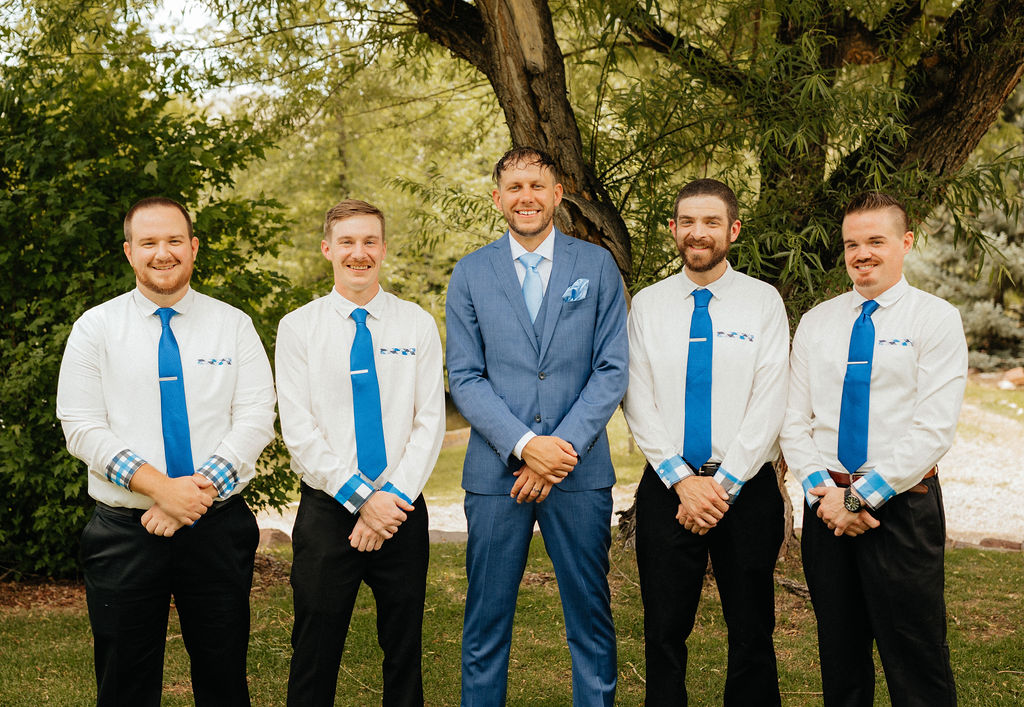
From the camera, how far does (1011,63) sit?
455cm

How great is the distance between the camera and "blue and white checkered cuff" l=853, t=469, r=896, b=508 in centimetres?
288

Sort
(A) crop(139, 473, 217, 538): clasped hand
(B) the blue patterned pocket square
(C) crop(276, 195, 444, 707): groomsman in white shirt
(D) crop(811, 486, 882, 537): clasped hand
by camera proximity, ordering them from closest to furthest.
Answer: (A) crop(139, 473, 217, 538): clasped hand, (D) crop(811, 486, 882, 537): clasped hand, (C) crop(276, 195, 444, 707): groomsman in white shirt, (B) the blue patterned pocket square

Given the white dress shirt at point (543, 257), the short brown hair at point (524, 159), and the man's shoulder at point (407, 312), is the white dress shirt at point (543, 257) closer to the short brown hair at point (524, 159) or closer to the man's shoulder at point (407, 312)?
the short brown hair at point (524, 159)

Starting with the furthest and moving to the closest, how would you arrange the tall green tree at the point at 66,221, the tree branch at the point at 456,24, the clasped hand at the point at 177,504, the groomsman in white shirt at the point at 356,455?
1. the tall green tree at the point at 66,221
2. the tree branch at the point at 456,24
3. the groomsman in white shirt at the point at 356,455
4. the clasped hand at the point at 177,504

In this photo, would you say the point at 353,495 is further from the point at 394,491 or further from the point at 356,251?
the point at 356,251

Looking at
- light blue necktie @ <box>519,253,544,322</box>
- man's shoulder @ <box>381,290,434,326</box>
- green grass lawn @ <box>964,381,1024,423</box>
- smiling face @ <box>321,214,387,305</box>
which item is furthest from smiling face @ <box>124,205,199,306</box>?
green grass lawn @ <box>964,381,1024,423</box>

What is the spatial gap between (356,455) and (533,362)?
69cm

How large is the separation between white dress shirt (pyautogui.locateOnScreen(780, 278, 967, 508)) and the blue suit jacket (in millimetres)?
632

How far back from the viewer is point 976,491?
11703 mm

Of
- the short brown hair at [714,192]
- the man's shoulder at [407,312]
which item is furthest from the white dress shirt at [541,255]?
the short brown hair at [714,192]

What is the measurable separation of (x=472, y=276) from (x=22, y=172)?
3979 millimetres

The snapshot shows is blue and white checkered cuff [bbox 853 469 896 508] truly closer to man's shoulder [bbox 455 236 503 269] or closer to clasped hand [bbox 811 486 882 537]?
clasped hand [bbox 811 486 882 537]

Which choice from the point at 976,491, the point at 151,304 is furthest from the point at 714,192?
the point at 976,491

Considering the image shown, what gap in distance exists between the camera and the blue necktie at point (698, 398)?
3162 mm
